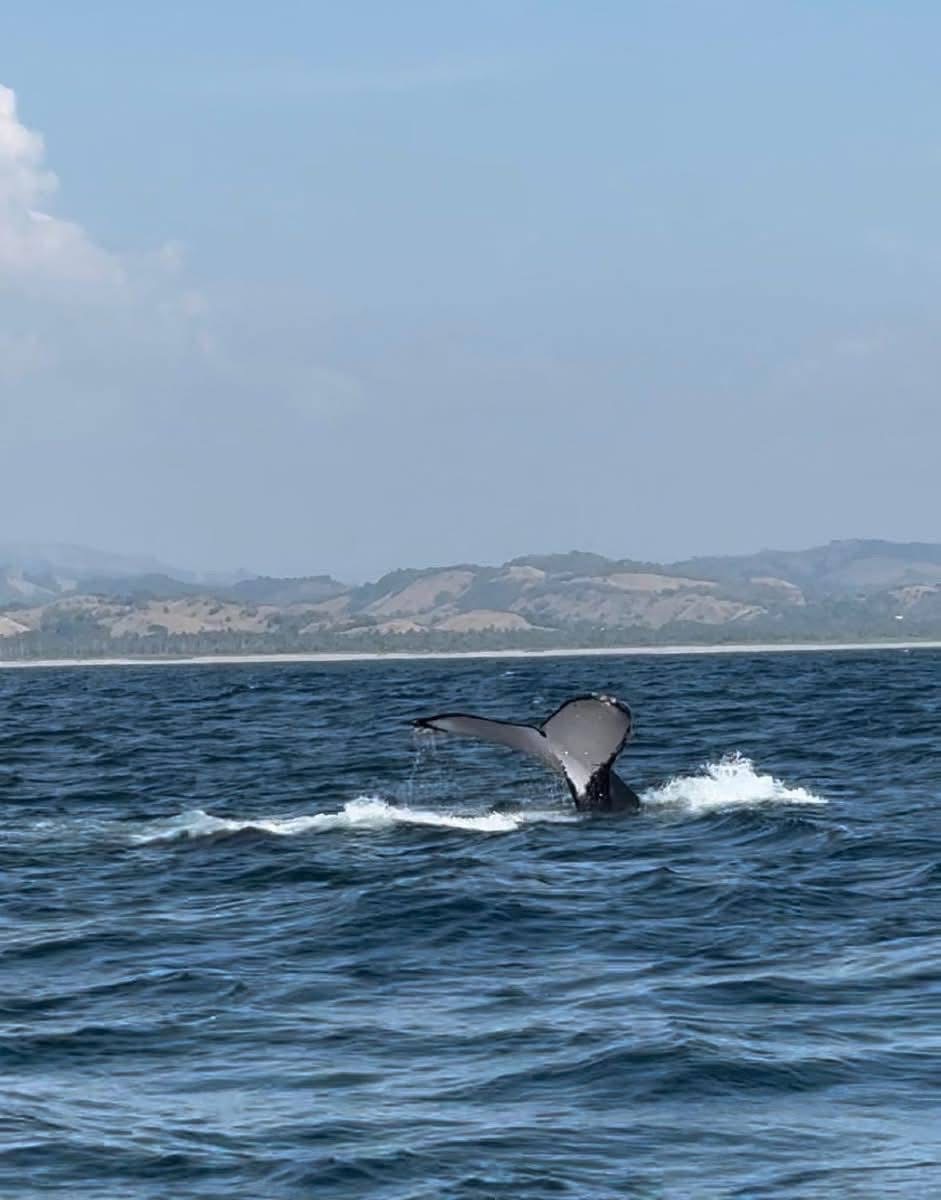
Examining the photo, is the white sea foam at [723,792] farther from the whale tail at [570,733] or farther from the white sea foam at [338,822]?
the whale tail at [570,733]

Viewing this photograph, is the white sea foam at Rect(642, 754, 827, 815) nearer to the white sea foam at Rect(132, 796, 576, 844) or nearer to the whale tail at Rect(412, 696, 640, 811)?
the white sea foam at Rect(132, 796, 576, 844)

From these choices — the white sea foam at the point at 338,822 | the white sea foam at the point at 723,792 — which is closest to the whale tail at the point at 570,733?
the white sea foam at the point at 338,822

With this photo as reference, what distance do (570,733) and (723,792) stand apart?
263 inches

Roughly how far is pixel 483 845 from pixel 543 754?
1414 millimetres

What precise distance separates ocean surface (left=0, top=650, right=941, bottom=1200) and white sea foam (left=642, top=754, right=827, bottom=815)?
4.6 inches

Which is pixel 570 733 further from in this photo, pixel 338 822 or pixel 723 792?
pixel 723 792

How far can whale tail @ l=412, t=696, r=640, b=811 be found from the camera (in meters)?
21.8

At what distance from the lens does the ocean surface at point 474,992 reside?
11.3m

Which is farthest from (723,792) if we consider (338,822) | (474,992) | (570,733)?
(474,992)

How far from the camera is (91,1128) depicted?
1191cm

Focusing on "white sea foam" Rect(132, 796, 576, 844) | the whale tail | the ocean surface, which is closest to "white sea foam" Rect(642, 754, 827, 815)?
the ocean surface

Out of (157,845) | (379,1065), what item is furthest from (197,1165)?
(157,845)

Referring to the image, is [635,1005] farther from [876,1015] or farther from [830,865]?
[830,865]

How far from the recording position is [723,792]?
29.6m
